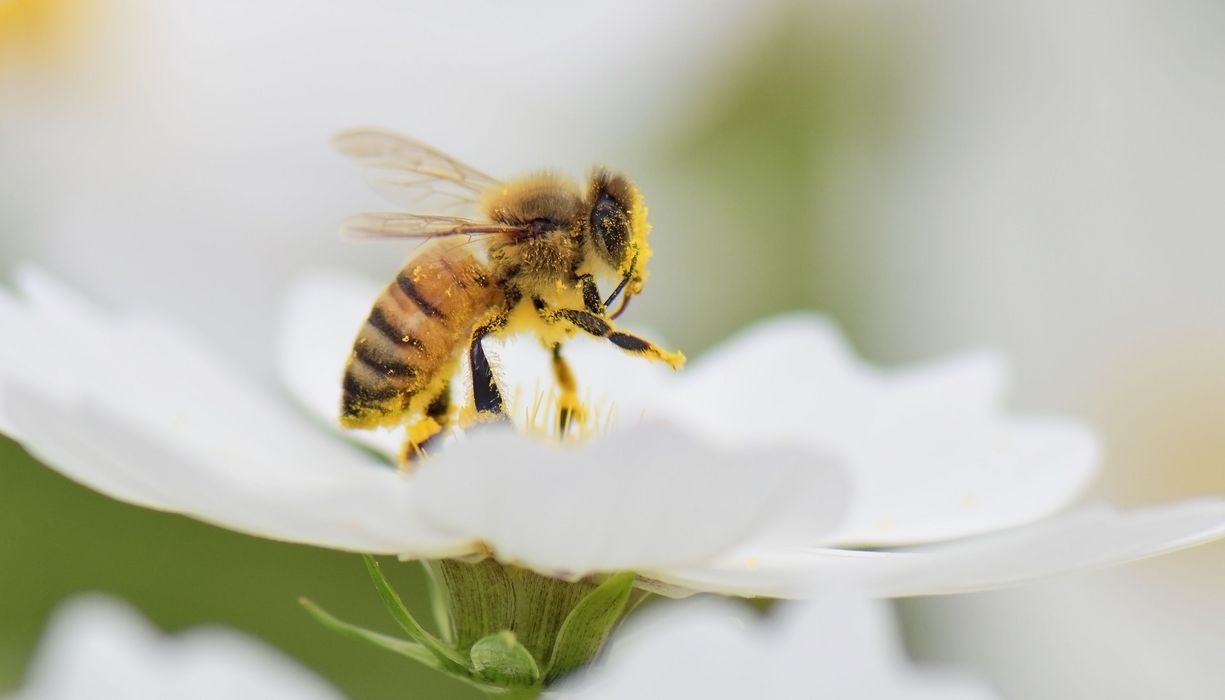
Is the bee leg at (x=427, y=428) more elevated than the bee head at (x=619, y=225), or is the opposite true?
the bee head at (x=619, y=225)

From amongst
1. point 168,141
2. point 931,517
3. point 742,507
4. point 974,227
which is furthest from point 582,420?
point 168,141

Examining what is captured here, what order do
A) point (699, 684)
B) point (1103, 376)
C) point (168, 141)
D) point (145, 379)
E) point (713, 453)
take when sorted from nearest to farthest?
1. point (699, 684)
2. point (713, 453)
3. point (145, 379)
4. point (1103, 376)
5. point (168, 141)

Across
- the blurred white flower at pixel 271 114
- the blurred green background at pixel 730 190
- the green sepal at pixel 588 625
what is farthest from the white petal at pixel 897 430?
the blurred white flower at pixel 271 114

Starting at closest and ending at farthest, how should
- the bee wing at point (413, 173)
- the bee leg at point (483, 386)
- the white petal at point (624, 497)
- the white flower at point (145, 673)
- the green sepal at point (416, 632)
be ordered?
1. the white flower at point (145, 673)
2. the white petal at point (624, 497)
3. the green sepal at point (416, 632)
4. the bee leg at point (483, 386)
5. the bee wing at point (413, 173)

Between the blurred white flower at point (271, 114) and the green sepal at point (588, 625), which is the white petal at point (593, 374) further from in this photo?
the blurred white flower at point (271, 114)

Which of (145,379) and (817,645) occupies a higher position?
(145,379)

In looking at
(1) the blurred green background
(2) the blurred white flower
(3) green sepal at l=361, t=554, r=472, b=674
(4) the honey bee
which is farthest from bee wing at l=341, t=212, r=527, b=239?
(2) the blurred white flower

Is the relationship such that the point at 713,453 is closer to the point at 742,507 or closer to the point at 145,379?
the point at 742,507

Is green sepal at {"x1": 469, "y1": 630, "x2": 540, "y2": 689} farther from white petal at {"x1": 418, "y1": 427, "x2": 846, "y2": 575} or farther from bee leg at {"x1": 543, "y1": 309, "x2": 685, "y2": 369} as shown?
bee leg at {"x1": 543, "y1": 309, "x2": 685, "y2": 369}
